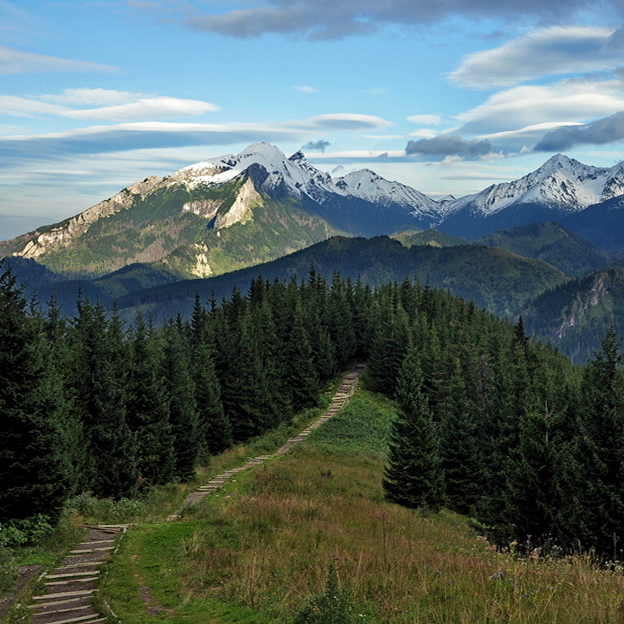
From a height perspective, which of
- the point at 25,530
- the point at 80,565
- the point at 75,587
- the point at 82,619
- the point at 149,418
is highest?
the point at 82,619

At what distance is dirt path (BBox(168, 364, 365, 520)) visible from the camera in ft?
108

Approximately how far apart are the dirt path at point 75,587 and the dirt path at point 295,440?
20.5 ft

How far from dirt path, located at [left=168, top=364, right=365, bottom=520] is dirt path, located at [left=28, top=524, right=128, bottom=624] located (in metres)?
6.26

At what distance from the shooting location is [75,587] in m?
13.9

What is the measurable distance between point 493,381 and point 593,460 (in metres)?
23.8

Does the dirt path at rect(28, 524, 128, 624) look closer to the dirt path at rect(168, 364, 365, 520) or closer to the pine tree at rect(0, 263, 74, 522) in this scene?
the pine tree at rect(0, 263, 74, 522)

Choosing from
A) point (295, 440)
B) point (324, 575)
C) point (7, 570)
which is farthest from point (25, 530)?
point (295, 440)

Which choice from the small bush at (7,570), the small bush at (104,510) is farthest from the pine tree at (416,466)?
the small bush at (7,570)

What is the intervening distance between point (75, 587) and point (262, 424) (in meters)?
53.4

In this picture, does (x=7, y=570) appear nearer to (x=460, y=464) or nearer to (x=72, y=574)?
(x=72, y=574)

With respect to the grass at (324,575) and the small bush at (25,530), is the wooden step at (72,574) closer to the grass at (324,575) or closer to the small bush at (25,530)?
the grass at (324,575)

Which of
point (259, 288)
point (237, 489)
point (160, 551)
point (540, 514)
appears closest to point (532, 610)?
point (160, 551)

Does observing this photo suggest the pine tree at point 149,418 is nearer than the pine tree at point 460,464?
Yes

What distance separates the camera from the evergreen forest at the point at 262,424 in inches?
807
